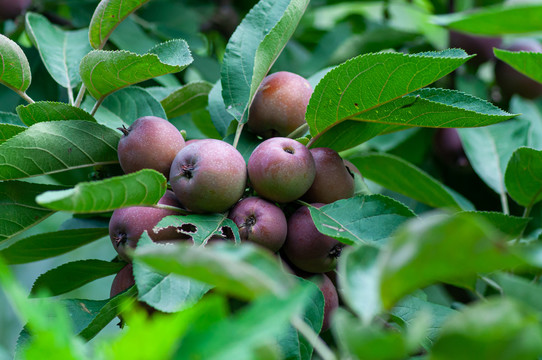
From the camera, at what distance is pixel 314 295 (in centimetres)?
71

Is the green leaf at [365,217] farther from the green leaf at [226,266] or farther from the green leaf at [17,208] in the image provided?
the green leaf at [17,208]

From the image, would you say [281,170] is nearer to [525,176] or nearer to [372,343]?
[372,343]

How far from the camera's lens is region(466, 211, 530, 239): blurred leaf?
0.89 metres

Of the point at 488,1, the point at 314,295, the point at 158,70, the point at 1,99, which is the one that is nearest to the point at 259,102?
the point at 158,70

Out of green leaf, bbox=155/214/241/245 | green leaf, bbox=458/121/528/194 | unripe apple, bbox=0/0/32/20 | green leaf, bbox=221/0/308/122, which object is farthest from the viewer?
unripe apple, bbox=0/0/32/20

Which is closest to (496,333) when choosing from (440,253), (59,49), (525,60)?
(440,253)

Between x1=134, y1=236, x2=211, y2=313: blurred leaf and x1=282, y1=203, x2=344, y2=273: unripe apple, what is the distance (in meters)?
0.16

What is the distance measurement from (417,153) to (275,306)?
1336mm

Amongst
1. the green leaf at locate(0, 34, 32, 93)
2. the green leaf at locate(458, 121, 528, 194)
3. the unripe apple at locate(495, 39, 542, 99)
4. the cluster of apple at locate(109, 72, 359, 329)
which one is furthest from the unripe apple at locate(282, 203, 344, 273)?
the unripe apple at locate(495, 39, 542, 99)

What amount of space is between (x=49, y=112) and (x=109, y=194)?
10.4 inches

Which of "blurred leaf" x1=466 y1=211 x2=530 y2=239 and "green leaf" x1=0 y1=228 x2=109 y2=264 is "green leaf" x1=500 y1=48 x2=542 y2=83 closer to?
"blurred leaf" x1=466 y1=211 x2=530 y2=239

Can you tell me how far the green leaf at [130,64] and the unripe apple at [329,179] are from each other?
0.76 feet

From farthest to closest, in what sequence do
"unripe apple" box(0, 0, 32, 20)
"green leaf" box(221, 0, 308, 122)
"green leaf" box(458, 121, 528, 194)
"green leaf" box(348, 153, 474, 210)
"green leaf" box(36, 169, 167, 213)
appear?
"unripe apple" box(0, 0, 32, 20)
"green leaf" box(458, 121, 528, 194)
"green leaf" box(348, 153, 474, 210)
"green leaf" box(221, 0, 308, 122)
"green leaf" box(36, 169, 167, 213)

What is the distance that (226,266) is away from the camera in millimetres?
387
